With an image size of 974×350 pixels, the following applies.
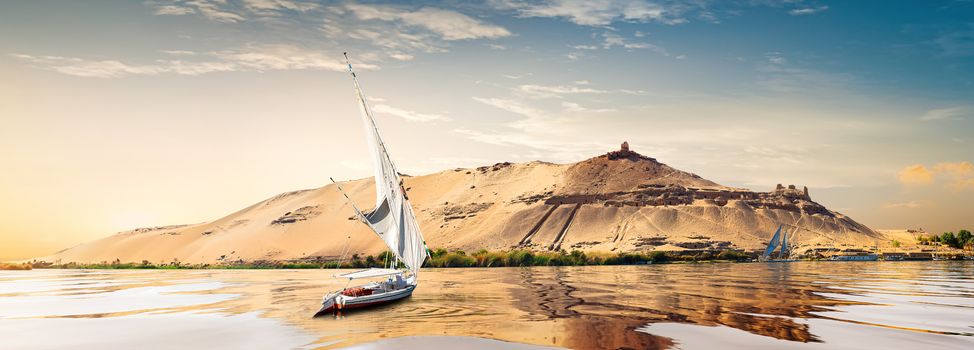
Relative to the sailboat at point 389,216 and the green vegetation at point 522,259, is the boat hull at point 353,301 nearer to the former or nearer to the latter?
the sailboat at point 389,216

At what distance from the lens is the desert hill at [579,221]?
146m

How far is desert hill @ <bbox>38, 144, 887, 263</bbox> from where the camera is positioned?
145750 millimetres

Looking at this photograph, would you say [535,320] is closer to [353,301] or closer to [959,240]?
[353,301]

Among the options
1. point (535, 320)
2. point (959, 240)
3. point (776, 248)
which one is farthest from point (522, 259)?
point (959, 240)

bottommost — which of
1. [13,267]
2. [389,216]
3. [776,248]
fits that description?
[13,267]

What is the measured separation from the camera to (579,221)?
154 meters

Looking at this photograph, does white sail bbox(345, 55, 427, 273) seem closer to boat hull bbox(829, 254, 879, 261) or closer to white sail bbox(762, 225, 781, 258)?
white sail bbox(762, 225, 781, 258)

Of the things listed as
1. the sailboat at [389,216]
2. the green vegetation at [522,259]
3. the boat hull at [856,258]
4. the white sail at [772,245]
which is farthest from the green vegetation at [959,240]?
the sailboat at [389,216]

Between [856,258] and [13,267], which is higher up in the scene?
[856,258]

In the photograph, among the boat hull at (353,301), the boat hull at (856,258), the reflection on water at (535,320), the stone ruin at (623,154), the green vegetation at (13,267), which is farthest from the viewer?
the stone ruin at (623,154)

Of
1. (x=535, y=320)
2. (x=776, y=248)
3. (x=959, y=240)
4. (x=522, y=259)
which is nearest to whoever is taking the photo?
(x=535, y=320)

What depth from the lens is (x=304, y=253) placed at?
16512cm

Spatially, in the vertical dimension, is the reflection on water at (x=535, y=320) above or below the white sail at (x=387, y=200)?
below

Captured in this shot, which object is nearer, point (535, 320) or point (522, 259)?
point (535, 320)
